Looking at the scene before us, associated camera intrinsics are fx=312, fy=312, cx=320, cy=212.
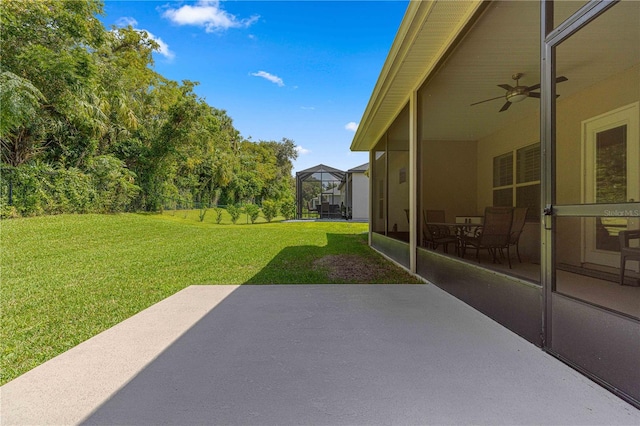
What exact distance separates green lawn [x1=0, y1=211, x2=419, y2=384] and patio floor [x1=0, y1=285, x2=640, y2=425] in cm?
43

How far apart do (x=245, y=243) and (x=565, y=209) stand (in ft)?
25.9

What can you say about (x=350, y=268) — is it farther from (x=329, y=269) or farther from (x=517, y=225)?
(x=517, y=225)

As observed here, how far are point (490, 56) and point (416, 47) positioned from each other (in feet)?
4.01

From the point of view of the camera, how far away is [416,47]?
147 inches

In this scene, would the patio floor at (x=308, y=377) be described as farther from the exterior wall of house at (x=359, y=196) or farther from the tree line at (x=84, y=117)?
the exterior wall of house at (x=359, y=196)

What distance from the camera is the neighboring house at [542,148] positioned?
2.05 metres

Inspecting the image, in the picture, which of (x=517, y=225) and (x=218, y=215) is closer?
(x=517, y=225)

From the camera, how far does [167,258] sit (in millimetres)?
6562

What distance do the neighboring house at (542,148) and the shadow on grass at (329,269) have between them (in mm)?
433

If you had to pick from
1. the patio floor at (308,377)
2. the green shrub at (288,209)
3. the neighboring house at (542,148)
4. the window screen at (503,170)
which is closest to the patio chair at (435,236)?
the neighboring house at (542,148)

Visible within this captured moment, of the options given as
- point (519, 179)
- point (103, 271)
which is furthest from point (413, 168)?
point (103, 271)

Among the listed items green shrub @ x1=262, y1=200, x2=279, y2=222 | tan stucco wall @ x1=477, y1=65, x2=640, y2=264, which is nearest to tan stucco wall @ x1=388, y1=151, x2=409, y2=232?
tan stucco wall @ x1=477, y1=65, x2=640, y2=264

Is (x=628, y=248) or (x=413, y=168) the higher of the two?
(x=413, y=168)

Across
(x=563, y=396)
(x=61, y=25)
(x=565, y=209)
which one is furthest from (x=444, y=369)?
(x=61, y=25)
